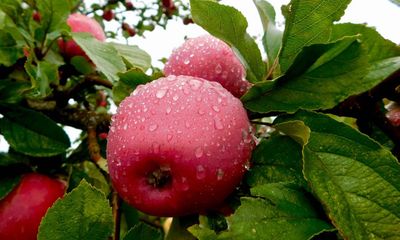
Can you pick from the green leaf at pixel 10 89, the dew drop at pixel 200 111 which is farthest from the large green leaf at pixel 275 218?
the green leaf at pixel 10 89

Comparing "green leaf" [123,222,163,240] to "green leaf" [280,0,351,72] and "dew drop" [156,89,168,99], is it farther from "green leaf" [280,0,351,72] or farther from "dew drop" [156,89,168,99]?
"green leaf" [280,0,351,72]

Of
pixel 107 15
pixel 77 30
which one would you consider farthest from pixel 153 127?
pixel 107 15

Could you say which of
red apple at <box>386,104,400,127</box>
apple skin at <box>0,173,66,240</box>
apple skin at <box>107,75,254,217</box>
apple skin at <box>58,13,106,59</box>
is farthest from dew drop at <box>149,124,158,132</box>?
apple skin at <box>58,13,106,59</box>

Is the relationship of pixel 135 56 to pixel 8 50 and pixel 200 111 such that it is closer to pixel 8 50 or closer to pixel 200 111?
pixel 8 50

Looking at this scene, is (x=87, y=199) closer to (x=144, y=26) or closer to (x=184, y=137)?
(x=184, y=137)

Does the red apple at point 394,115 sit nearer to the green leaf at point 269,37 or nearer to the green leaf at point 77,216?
the green leaf at point 269,37
